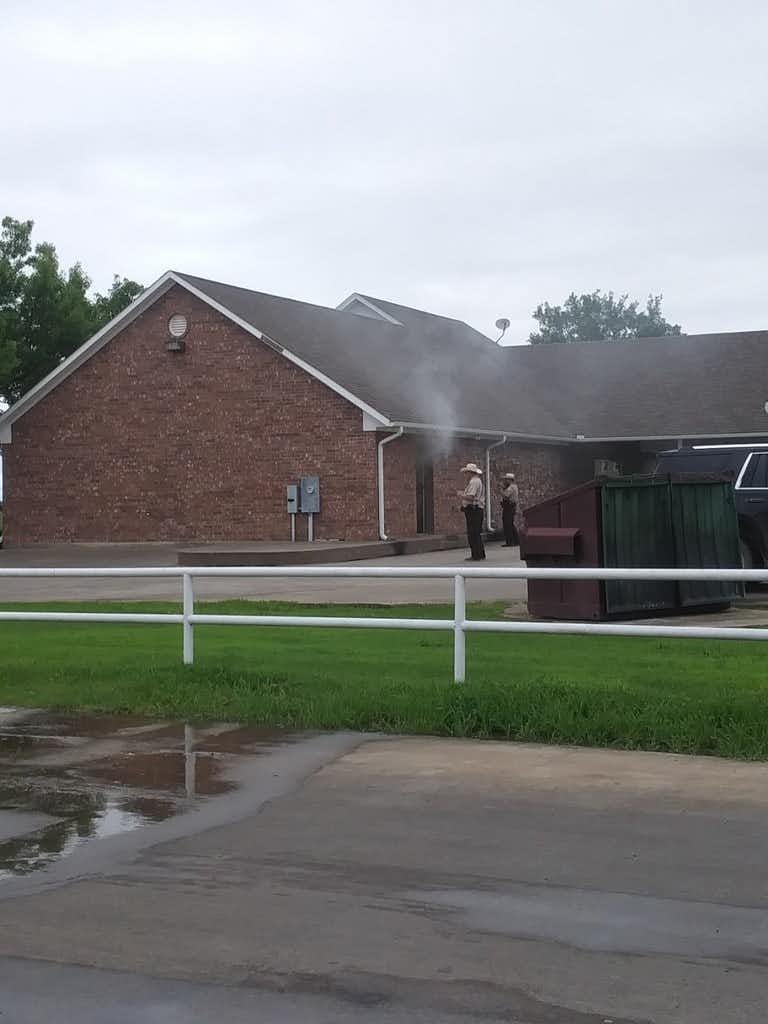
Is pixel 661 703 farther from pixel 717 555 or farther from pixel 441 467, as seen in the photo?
pixel 441 467

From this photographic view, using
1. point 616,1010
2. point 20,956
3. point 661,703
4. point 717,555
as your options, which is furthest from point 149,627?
point 616,1010

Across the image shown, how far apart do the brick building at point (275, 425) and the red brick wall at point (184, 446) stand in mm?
35

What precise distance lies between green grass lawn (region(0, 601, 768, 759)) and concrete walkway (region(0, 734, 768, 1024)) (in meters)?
0.95

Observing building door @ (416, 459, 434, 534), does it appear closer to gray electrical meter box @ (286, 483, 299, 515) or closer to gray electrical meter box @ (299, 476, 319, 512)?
gray electrical meter box @ (299, 476, 319, 512)

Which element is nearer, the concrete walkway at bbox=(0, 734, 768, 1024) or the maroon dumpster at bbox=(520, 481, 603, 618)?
the concrete walkway at bbox=(0, 734, 768, 1024)

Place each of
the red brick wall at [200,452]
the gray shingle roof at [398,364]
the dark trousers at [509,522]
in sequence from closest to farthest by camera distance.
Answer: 1. the dark trousers at [509,522]
2. the red brick wall at [200,452]
3. the gray shingle roof at [398,364]

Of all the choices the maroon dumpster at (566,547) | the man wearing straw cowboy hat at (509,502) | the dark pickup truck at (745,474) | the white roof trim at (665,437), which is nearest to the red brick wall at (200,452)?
the white roof trim at (665,437)

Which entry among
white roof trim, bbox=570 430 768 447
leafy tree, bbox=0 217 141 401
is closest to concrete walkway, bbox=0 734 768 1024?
white roof trim, bbox=570 430 768 447

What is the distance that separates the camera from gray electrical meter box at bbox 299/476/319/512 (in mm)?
33438

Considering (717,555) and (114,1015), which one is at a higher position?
(717,555)

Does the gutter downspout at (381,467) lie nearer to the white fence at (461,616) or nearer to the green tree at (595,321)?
the white fence at (461,616)

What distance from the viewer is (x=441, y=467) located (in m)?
35.2

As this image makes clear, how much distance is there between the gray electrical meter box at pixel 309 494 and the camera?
33438 mm

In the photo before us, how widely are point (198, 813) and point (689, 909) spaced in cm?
265
